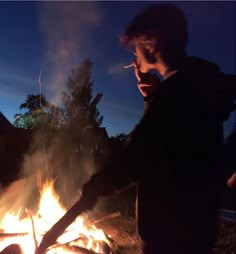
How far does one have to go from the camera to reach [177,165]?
5.56ft

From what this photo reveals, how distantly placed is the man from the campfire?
5.00 feet

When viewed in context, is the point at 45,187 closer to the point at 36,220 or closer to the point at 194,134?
the point at 36,220

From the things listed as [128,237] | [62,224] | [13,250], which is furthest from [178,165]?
[128,237]

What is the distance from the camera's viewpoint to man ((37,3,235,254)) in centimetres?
165

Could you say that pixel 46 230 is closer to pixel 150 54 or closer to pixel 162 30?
pixel 150 54

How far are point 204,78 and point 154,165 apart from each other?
503 mm

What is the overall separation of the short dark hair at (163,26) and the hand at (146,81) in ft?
1.40

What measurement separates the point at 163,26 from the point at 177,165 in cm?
75

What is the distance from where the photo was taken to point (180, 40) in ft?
6.25

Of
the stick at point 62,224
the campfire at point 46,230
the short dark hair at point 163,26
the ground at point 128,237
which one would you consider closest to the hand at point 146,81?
the short dark hair at point 163,26

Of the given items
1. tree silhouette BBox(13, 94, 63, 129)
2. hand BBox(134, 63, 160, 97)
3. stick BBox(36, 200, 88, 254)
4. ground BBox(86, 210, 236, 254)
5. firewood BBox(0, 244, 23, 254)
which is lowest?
ground BBox(86, 210, 236, 254)

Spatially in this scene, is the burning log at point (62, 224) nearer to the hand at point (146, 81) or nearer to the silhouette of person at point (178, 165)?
the silhouette of person at point (178, 165)

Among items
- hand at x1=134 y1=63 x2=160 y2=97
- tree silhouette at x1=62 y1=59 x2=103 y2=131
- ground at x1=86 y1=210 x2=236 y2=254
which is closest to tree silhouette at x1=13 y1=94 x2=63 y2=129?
tree silhouette at x1=62 y1=59 x2=103 y2=131

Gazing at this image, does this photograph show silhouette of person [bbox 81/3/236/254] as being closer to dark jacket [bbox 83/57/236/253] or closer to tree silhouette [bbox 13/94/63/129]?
dark jacket [bbox 83/57/236/253]
